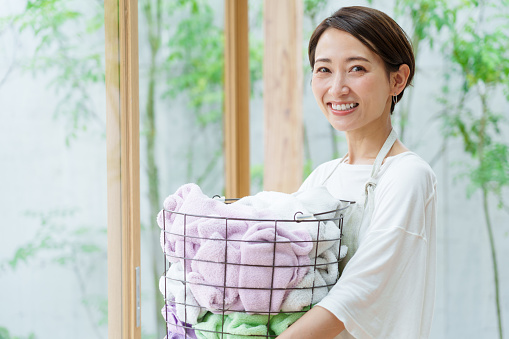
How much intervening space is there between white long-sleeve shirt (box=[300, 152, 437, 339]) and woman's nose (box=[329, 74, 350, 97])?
0.17 m

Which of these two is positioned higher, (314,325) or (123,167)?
(123,167)

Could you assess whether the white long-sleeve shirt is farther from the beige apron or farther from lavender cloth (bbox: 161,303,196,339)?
lavender cloth (bbox: 161,303,196,339)

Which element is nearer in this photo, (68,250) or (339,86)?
(339,86)

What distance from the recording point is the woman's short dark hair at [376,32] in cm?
99

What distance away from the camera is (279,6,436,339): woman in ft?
2.88

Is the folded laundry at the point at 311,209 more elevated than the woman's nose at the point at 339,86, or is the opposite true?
the woman's nose at the point at 339,86

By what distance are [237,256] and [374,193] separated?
0.99ft

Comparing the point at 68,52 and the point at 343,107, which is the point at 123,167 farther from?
the point at 343,107

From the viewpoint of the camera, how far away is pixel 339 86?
1.02 metres

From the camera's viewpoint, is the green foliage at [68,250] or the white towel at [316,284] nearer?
the white towel at [316,284]

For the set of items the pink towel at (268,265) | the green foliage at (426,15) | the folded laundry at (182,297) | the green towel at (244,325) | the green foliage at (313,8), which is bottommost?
the green towel at (244,325)

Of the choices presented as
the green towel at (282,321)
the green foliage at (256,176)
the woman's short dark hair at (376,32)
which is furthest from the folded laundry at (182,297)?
the green foliage at (256,176)

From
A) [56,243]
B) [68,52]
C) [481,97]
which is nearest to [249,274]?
[56,243]

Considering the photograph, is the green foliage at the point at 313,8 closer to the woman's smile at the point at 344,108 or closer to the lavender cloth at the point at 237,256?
the woman's smile at the point at 344,108
